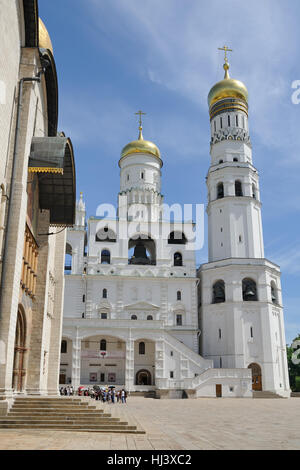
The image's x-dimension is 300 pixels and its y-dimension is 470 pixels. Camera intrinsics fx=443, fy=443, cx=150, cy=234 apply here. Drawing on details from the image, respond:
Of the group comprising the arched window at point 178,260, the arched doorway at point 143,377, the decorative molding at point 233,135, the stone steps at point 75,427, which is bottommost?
the stone steps at point 75,427

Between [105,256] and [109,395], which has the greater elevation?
[105,256]

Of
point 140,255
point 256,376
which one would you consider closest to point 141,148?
point 140,255

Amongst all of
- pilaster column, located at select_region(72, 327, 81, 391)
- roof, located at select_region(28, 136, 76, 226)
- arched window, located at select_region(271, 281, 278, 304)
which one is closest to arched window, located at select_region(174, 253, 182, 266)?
arched window, located at select_region(271, 281, 278, 304)

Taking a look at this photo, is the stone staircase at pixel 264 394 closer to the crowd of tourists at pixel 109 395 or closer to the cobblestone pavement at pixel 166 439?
the crowd of tourists at pixel 109 395

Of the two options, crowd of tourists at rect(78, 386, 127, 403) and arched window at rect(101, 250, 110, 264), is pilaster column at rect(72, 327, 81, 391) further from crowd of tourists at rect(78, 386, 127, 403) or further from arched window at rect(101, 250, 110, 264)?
arched window at rect(101, 250, 110, 264)

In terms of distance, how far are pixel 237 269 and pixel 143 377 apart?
551 inches

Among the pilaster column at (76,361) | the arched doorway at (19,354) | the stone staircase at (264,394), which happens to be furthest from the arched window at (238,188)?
the arched doorway at (19,354)

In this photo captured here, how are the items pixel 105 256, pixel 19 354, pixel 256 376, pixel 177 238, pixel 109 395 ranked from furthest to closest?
1. pixel 177 238
2. pixel 105 256
3. pixel 256 376
4. pixel 109 395
5. pixel 19 354

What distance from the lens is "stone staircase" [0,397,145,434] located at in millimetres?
13062

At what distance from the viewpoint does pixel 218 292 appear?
45438 mm

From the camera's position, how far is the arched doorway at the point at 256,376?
4100cm

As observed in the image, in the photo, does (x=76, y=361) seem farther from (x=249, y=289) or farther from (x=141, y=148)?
(x=141, y=148)

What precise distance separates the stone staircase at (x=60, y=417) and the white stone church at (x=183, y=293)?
24.9m

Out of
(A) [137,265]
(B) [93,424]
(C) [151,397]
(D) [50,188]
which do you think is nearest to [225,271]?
(A) [137,265]
